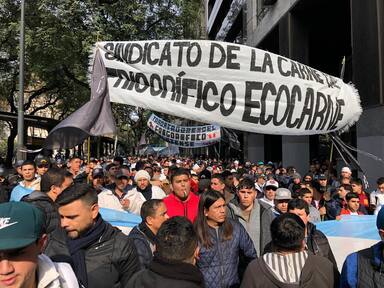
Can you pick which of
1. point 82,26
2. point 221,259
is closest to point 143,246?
point 221,259

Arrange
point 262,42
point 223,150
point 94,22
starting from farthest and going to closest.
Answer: point 223,150 < point 262,42 < point 94,22

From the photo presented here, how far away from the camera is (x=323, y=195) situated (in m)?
7.79

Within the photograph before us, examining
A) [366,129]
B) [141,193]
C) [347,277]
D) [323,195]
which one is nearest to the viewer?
[347,277]

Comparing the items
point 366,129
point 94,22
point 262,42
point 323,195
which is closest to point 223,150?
point 262,42

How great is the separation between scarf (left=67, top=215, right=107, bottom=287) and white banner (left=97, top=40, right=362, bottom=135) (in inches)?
85.1

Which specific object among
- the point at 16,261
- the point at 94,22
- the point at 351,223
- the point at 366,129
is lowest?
the point at 351,223

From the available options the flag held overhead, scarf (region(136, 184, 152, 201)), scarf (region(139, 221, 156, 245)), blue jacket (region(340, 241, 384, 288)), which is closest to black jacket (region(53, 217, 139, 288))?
scarf (region(139, 221, 156, 245))

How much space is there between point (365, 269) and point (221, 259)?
51.1 inches

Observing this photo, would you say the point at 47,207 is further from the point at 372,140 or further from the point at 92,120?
the point at 372,140

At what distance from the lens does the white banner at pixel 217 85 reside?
16.3 ft

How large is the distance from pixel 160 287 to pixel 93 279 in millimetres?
727

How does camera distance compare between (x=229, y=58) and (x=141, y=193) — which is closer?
(x=229, y=58)

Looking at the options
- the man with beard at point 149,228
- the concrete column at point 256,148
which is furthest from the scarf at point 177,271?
the concrete column at point 256,148

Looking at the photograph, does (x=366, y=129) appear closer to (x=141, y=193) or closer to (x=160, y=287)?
(x=141, y=193)
